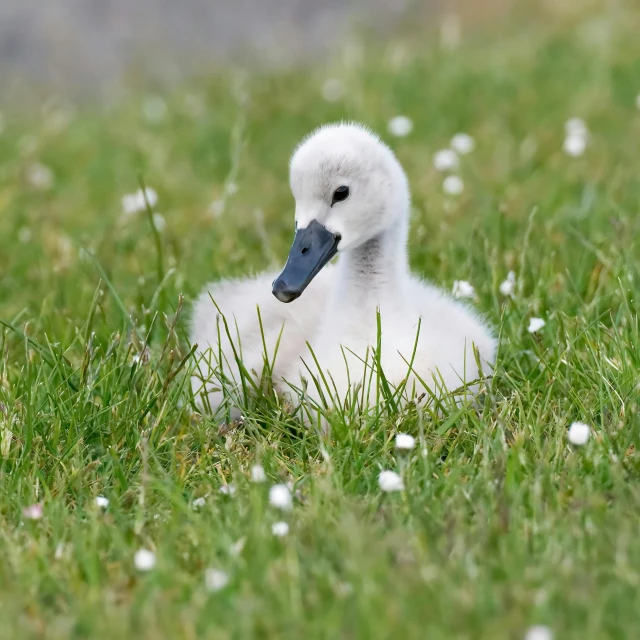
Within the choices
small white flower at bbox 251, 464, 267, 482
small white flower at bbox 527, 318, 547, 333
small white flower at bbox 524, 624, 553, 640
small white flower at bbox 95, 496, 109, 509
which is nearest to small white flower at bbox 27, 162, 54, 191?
small white flower at bbox 527, 318, 547, 333

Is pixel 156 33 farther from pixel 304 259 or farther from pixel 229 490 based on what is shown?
pixel 229 490

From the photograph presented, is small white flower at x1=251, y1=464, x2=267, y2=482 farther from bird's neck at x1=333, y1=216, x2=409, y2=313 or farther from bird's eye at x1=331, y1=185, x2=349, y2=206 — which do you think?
bird's eye at x1=331, y1=185, x2=349, y2=206

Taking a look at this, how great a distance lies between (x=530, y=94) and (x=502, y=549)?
5.43m

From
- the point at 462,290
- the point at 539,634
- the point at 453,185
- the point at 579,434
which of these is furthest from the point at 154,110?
the point at 539,634

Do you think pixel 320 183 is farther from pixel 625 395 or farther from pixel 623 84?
pixel 623 84

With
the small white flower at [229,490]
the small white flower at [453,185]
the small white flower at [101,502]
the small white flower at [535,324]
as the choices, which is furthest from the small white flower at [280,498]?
the small white flower at [453,185]

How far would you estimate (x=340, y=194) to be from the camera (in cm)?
351

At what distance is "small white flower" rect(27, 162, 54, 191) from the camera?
261 inches

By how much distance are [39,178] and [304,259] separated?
368 centimetres

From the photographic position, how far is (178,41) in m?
12.1

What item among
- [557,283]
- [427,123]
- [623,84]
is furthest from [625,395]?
[623,84]

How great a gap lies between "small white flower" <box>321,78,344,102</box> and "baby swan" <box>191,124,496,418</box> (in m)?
4.19

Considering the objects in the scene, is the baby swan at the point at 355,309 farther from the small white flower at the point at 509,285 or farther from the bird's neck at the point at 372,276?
the small white flower at the point at 509,285

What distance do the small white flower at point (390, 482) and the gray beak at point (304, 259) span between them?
713mm
